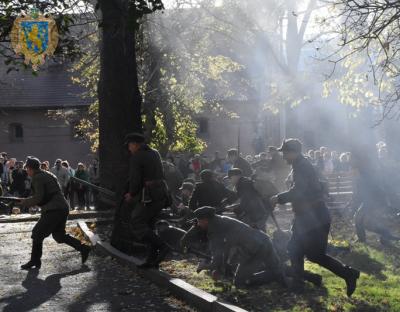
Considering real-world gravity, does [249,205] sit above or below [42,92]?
below

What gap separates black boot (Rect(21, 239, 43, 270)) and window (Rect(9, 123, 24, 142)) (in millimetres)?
30914

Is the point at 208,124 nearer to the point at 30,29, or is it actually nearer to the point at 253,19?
the point at 253,19

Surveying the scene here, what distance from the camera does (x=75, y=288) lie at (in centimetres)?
913

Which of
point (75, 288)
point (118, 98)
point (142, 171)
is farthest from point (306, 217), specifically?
point (118, 98)

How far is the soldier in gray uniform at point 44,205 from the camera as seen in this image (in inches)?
416

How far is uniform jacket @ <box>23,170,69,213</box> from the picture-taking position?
10.6m

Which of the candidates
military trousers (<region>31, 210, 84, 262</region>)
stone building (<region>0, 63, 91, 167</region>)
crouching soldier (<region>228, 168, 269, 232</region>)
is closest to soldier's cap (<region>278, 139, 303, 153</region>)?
crouching soldier (<region>228, 168, 269, 232</region>)

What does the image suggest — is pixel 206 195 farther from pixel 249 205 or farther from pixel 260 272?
pixel 260 272

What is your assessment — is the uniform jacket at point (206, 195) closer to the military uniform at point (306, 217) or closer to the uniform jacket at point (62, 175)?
the military uniform at point (306, 217)

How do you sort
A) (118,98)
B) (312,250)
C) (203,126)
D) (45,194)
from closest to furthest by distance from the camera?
(312,250) < (45,194) < (118,98) < (203,126)

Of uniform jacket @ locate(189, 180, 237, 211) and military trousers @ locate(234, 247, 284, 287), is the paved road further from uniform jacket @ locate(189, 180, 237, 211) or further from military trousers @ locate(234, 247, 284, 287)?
uniform jacket @ locate(189, 180, 237, 211)

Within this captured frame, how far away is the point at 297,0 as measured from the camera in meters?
29.0

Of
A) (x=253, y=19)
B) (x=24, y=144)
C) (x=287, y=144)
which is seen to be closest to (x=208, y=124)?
(x=24, y=144)

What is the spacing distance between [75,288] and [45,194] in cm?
200
